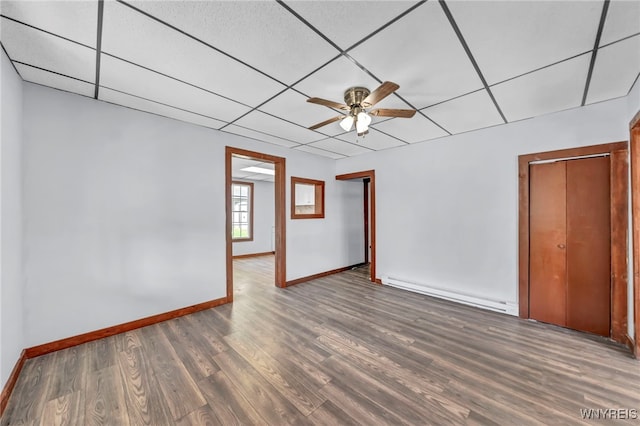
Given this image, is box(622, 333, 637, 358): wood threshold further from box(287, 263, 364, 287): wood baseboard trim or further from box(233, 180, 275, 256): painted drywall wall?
box(233, 180, 275, 256): painted drywall wall

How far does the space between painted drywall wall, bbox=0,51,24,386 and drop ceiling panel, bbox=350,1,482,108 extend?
2649mm

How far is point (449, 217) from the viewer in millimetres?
3820

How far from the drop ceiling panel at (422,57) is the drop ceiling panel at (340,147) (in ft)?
5.84

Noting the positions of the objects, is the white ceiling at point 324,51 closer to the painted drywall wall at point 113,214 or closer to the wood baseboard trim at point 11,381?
the painted drywall wall at point 113,214

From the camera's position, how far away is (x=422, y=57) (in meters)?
1.86

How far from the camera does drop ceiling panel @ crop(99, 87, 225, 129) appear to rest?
2.50 m

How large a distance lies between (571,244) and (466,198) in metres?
1.24

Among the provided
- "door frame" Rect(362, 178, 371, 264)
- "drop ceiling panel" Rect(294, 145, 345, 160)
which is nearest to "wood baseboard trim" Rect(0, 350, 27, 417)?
"drop ceiling panel" Rect(294, 145, 345, 160)

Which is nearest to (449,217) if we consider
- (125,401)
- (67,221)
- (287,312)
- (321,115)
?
(321,115)

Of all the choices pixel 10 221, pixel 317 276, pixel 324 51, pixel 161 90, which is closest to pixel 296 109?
pixel 324 51

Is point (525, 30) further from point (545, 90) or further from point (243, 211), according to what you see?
point (243, 211)

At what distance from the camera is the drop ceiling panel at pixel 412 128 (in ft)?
10.3

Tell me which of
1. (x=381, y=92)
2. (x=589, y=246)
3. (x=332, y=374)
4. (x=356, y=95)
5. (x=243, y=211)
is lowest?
(x=332, y=374)

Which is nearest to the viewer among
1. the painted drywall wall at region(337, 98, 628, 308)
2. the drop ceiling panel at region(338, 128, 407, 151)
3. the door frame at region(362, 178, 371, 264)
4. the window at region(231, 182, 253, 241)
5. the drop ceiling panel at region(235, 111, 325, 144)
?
the painted drywall wall at region(337, 98, 628, 308)
